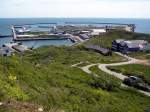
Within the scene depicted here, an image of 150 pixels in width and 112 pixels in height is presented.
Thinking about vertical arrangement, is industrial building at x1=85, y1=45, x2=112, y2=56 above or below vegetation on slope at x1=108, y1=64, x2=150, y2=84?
below

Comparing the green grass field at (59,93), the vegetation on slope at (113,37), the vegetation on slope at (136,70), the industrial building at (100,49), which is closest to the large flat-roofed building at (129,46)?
the industrial building at (100,49)

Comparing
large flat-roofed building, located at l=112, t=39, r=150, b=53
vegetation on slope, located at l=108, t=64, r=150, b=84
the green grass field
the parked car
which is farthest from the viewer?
large flat-roofed building, located at l=112, t=39, r=150, b=53

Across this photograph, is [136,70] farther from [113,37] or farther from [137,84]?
[113,37]

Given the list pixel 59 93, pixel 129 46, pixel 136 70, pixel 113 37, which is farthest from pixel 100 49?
pixel 59 93

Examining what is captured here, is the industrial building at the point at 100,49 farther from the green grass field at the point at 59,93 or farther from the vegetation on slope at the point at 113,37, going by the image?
the green grass field at the point at 59,93

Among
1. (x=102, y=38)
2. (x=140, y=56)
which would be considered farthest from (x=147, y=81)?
(x=102, y=38)

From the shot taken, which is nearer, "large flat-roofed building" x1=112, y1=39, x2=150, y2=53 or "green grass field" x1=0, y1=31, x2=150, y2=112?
"green grass field" x1=0, y1=31, x2=150, y2=112

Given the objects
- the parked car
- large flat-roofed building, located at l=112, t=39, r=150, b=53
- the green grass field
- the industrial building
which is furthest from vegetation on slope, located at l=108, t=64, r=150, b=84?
large flat-roofed building, located at l=112, t=39, r=150, b=53

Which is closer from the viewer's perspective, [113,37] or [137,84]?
[137,84]

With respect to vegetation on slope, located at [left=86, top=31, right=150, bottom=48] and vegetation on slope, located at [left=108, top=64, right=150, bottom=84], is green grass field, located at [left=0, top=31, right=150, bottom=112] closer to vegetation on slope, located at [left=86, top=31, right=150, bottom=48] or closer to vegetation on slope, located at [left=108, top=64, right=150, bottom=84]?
vegetation on slope, located at [left=108, top=64, right=150, bottom=84]

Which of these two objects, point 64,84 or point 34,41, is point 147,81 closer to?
point 64,84

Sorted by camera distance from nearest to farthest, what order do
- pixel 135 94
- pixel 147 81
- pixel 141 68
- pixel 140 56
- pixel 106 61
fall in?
pixel 135 94
pixel 147 81
pixel 141 68
pixel 106 61
pixel 140 56
